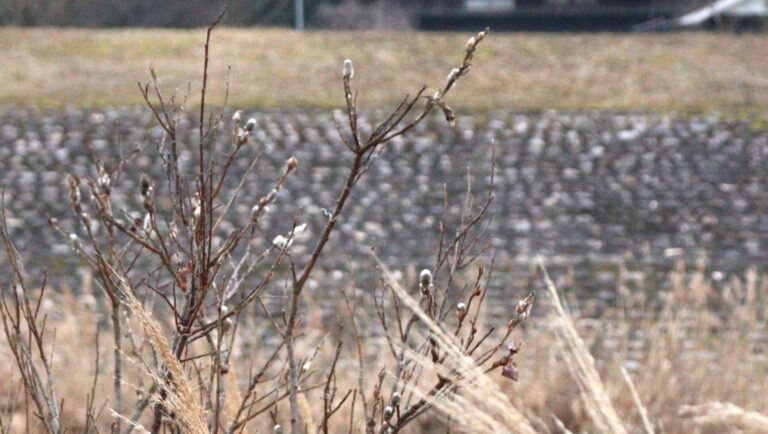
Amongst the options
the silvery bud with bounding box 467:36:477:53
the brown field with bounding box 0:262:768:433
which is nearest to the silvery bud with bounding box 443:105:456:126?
the silvery bud with bounding box 467:36:477:53

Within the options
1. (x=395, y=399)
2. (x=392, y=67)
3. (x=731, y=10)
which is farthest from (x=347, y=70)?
(x=731, y=10)

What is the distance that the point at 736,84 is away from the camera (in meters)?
13.7

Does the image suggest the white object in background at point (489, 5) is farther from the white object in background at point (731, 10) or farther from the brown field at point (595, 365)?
the brown field at point (595, 365)

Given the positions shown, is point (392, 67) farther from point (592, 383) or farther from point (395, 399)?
point (592, 383)

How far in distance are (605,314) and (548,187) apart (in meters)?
3.16

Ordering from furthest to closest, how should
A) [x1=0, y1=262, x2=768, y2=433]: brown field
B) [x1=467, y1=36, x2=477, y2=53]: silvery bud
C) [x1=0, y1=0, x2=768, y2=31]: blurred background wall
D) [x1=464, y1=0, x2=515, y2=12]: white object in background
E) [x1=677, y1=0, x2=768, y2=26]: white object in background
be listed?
[x1=464, y1=0, x2=515, y2=12]: white object in background < [x1=677, y1=0, x2=768, y2=26]: white object in background < [x1=0, y1=0, x2=768, y2=31]: blurred background wall < [x1=0, y1=262, x2=768, y2=433]: brown field < [x1=467, y1=36, x2=477, y2=53]: silvery bud

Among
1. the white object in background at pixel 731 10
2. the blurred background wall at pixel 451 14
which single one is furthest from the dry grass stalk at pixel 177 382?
the white object in background at pixel 731 10

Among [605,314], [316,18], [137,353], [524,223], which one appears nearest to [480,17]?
[316,18]

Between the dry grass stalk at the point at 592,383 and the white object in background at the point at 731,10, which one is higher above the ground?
the dry grass stalk at the point at 592,383

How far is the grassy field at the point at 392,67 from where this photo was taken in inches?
510

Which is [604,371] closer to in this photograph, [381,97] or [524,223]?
[524,223]

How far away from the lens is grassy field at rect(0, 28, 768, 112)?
1296cm

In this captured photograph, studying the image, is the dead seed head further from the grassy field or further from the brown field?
the grassy field

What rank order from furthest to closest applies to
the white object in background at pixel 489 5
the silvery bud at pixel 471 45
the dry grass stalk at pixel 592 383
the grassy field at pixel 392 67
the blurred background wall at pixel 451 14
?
the white object in background at pixel 489 5, the blurred background wall at pixel 451 14, the grassy field at pixel 392 67, the silvery bud at pixel 471 45, the dry grass stalk at pixel 592 383
